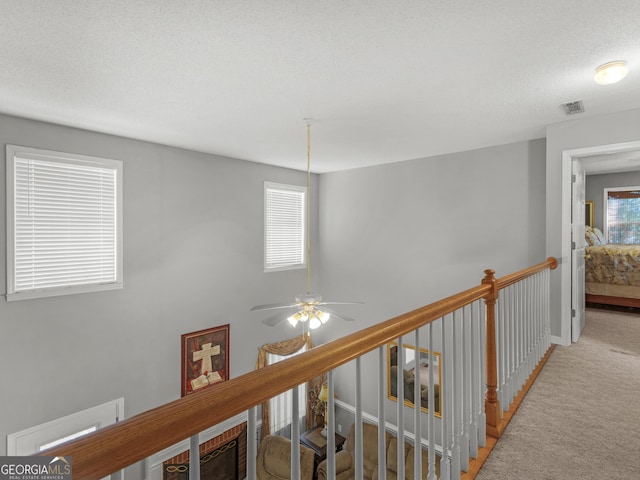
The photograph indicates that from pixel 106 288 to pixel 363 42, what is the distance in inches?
145

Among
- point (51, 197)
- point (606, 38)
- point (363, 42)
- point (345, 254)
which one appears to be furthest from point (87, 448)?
point (345, 254)

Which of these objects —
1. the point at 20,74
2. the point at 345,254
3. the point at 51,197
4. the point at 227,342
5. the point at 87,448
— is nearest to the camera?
the point at 87,448

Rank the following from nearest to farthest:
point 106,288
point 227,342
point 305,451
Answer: point 106,288 → point 305,451 → point 227,342

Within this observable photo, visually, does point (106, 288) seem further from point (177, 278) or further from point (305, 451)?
point (305, 451)

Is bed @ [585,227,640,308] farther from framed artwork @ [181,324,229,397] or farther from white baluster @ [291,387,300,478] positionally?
white baluster @ [291,387,300,478]

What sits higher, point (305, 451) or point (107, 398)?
point (107, 398)

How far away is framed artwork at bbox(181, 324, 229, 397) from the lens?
4.67 meters

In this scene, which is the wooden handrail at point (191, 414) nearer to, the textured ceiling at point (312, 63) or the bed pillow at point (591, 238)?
the textured ceiling at point (312, 63)

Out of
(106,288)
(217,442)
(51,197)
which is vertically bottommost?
(217,442)

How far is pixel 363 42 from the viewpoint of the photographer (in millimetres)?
2105

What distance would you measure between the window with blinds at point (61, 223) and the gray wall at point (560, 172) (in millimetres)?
4723

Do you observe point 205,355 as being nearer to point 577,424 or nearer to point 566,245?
point 577,424

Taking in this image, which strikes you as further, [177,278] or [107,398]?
[177,278]

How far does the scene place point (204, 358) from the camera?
4.86 meters
